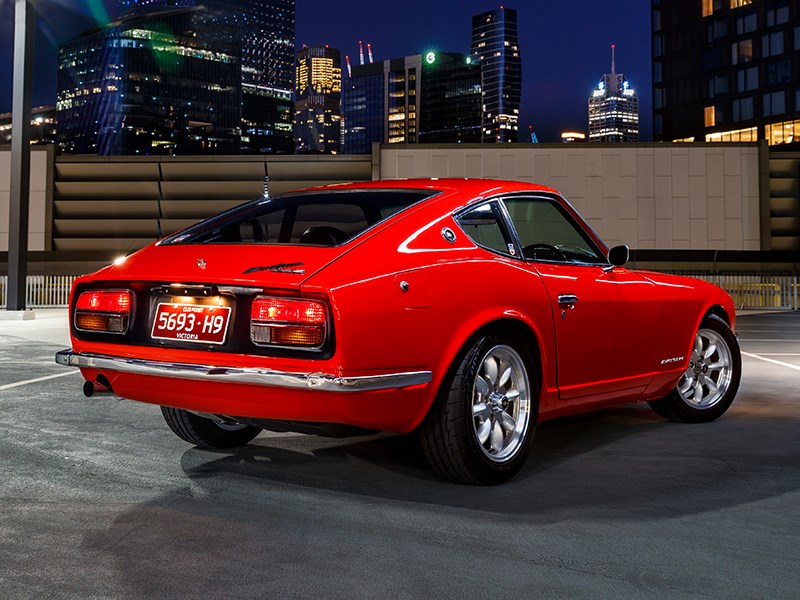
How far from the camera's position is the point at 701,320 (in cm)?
614

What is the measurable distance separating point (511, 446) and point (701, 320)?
228 centimetres

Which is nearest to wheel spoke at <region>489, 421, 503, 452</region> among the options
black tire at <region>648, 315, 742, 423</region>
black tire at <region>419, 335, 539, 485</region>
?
black tire at <region>419, 335, 539, 485</region>

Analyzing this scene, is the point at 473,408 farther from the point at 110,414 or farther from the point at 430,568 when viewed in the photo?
the point at 110,414

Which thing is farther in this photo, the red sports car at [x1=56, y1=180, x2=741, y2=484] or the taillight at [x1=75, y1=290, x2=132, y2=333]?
the taillight at [x1=75, y1=290, x2=132, y2=333]

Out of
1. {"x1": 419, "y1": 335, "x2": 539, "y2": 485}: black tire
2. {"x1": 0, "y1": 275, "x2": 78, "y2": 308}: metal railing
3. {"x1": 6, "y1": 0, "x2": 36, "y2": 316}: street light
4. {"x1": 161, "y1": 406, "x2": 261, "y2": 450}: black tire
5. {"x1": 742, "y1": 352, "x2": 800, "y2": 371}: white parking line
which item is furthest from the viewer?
{"x1": 0, "y1": 275, "x2": 78, "y2": 308}: metal railing

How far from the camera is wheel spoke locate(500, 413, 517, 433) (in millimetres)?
4484

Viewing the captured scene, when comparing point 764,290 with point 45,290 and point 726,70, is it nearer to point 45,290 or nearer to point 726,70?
point 45,290

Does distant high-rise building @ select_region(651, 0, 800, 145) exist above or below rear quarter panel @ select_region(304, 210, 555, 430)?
above

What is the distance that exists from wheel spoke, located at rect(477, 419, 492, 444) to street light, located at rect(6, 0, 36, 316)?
15.9 metres

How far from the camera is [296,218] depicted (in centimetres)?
508

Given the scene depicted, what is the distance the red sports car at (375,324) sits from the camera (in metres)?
3.75

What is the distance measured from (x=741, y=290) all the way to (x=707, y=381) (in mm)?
18800

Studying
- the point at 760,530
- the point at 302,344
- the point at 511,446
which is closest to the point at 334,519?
the point at 302,344

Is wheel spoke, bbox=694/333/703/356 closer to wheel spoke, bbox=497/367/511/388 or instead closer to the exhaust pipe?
wheel spoke, bbox=497/367/511/388
